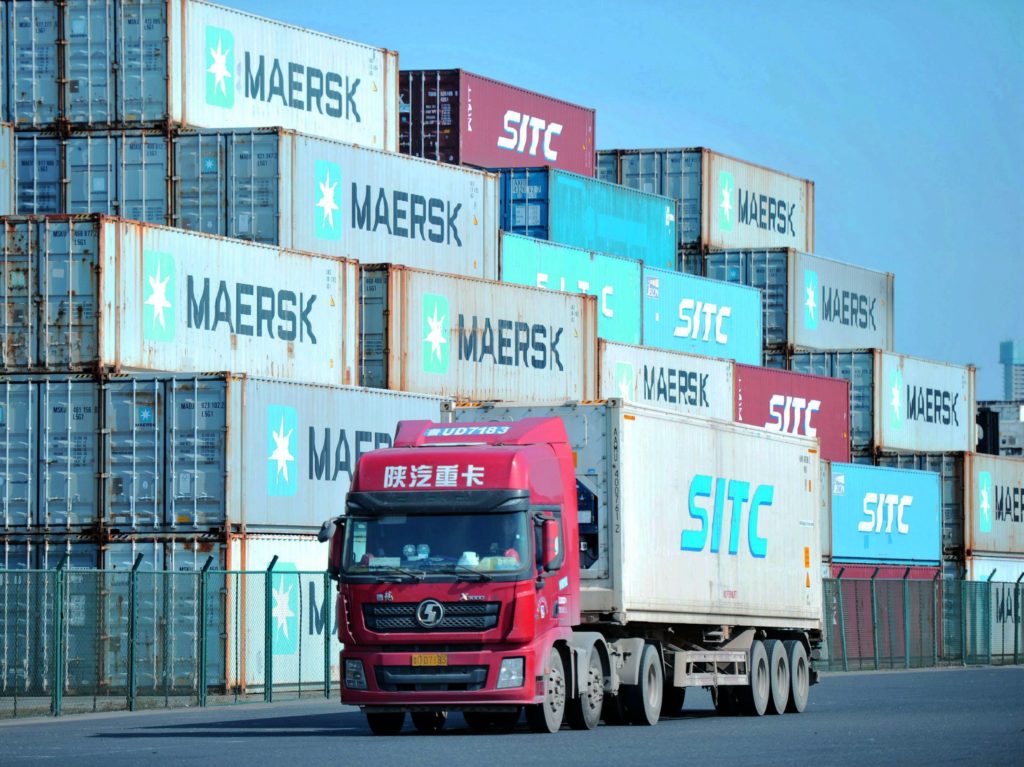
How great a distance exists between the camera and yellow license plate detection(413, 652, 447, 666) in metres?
22.0

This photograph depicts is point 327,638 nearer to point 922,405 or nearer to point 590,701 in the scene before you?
point 590,701

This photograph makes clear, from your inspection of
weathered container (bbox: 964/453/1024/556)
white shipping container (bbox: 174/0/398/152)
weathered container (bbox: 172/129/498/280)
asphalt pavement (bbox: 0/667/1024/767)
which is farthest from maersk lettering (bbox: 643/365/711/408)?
asphalt pavement (bbox: 0/667/1024/767)

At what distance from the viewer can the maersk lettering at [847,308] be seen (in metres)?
62.1

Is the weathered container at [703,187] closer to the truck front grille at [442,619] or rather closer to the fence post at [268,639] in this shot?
the fence post at [268,639]

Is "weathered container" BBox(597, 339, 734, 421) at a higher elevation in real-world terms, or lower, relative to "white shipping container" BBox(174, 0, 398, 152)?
lower

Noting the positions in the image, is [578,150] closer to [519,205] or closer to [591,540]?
[519,205]

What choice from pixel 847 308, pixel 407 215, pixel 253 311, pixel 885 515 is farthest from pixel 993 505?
pixel 253 311

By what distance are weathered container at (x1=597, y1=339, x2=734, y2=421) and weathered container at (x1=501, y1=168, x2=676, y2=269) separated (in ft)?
13.9

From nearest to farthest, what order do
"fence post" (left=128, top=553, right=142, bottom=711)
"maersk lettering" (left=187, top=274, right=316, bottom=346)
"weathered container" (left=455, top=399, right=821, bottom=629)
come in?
1. "weathered container" (left=455, top=399, right=821, bottom=629)
2. "fence post" (left=128, top=553, right=142, bottom=711)
3. "maersk lettering" (left=187, top=274, right=316, bottom=346)

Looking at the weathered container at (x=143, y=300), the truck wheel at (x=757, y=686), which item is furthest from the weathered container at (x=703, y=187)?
the truck wheel at (x=757, y=686)

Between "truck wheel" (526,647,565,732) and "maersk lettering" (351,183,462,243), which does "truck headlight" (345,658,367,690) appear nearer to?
"truck wheel" (526,647,565,732)

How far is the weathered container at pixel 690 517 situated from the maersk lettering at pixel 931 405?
3274 cm

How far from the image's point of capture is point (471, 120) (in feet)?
171

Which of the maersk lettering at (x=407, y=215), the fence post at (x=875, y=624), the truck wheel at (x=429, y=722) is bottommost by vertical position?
the fence post at (x=875, y=624)
